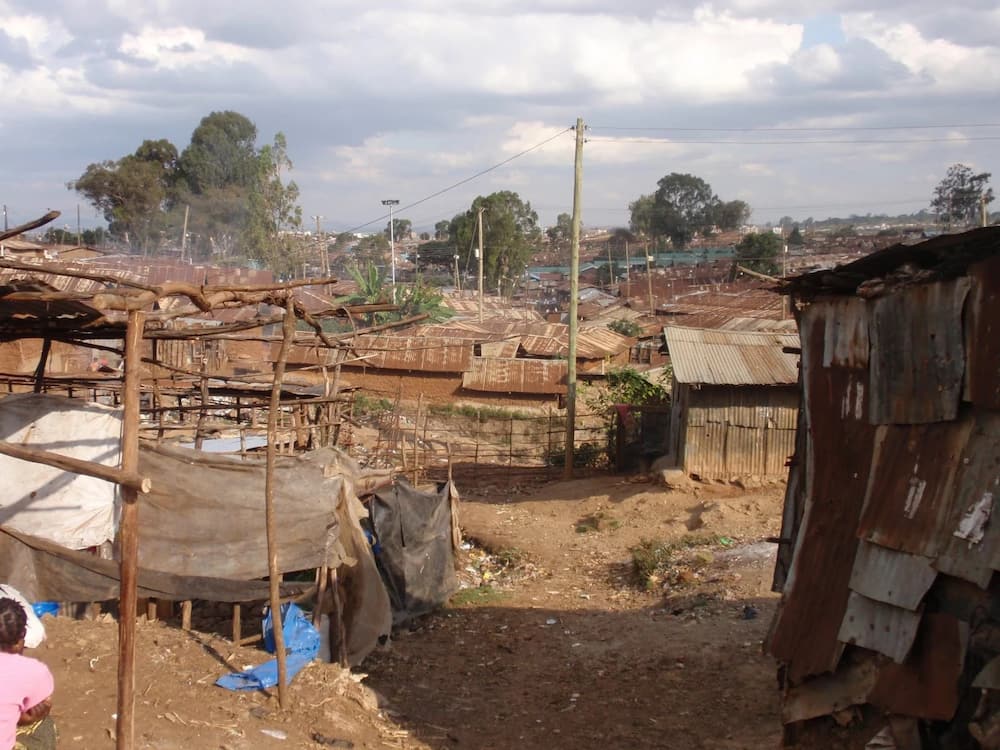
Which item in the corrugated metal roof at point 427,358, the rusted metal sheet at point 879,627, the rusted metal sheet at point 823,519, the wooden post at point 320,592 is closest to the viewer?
the rusted metal sheet at point 879,627

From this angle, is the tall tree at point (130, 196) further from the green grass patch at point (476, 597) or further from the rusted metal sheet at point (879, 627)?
the rusted metal sheet at point (879, 627)

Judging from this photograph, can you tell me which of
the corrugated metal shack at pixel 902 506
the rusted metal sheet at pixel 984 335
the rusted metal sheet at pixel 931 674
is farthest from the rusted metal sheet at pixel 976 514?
the rusted metal sheet at pixel 931 674

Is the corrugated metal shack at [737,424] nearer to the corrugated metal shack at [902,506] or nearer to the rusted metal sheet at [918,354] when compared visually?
the corrugated metal shack at [902,506]

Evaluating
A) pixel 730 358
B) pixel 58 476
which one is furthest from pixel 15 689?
pixel 730 358

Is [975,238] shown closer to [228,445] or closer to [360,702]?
[360,702]

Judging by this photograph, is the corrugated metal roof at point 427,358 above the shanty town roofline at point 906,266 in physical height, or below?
below

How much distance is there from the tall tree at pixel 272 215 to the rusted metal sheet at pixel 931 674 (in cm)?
4184

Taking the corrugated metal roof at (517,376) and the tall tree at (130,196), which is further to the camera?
the tall tree at (130,196)

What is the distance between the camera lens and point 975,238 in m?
4.81

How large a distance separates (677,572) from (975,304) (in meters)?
8.46

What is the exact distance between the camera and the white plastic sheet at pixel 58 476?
768 cm

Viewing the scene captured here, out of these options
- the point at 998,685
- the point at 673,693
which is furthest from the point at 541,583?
the point at 998,685

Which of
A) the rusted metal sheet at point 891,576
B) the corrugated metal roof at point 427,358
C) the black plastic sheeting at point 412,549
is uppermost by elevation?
the rusted metal sheet at point 891,576

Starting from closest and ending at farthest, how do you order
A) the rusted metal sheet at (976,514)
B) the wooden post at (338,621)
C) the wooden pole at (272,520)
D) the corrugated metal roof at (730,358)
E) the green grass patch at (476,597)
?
the rusted metal sheet at (976,514), the wooden pole at (272,520), the wooden post at (338,621), the green grass patch at (476,597), the corrugated metal roof at (730,358)
